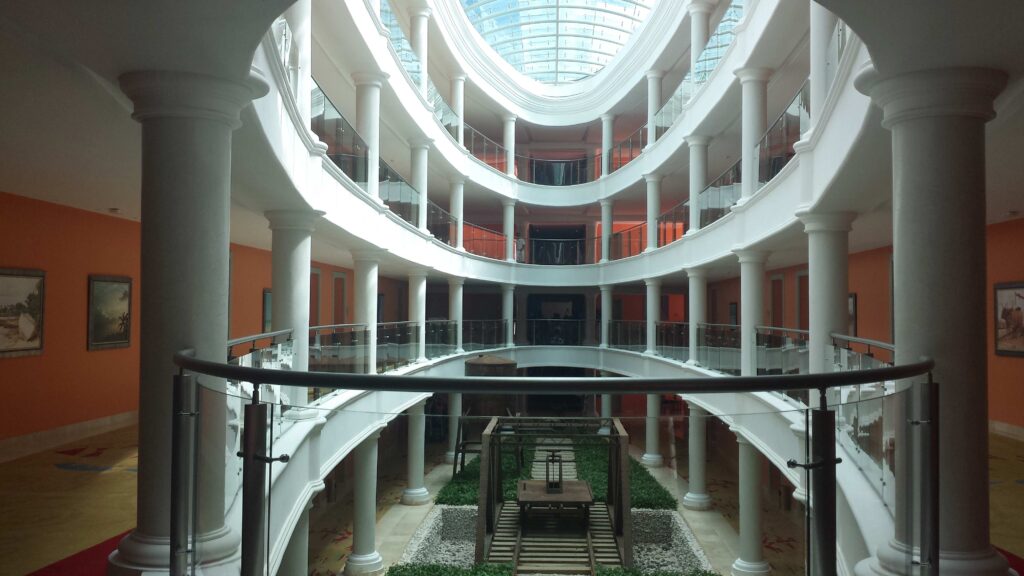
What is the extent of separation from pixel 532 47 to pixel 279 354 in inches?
1235

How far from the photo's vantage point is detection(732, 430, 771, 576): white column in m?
2.55

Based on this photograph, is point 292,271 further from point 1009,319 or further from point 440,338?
point 1009,319

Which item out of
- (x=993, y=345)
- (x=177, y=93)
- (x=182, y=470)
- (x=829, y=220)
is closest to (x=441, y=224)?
(x=829, y=220)

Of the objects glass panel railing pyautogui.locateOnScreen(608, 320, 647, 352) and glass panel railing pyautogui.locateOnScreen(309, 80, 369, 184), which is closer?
glass panel railing pyautogui.locateOnScreen(309, 80, 369, 184)

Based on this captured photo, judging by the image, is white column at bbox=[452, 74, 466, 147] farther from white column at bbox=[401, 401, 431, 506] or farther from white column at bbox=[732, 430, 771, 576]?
white column at bbox=[732, 430, 771, 576]

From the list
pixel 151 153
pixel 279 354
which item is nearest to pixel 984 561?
pixel 151 153

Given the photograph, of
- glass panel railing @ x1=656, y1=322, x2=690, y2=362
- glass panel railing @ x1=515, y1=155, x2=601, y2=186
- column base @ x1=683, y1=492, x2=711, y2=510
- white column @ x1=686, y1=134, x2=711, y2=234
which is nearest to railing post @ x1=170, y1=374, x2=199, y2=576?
column base @ x1=683, y1=492, x2=711, y2=510

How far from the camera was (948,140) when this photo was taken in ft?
14.1

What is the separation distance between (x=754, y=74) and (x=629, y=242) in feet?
42.3

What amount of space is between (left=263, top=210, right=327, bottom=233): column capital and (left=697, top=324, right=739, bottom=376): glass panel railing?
9436mm

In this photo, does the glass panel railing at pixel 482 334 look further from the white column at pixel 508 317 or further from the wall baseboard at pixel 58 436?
the wall baseboard at pixel 58 436

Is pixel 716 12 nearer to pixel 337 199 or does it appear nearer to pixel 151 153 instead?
pixel 337 199

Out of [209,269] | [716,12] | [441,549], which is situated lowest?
[441,549]

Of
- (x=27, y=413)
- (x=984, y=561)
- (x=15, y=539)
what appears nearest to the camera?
(x=984, y=561)
